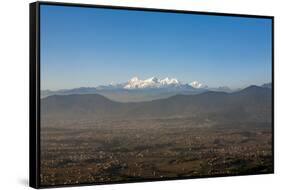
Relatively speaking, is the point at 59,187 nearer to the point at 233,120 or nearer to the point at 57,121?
the point at 57,121

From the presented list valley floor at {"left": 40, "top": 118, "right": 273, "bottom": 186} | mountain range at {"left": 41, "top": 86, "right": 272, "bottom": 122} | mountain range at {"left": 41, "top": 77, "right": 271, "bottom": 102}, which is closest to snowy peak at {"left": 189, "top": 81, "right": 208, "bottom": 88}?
mountain range at {"left": 41, "top": 77, "right": 271, "bottom": 102}

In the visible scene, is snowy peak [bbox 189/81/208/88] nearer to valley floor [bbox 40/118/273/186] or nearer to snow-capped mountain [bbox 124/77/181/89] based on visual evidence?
snow-capped mountain [bbox 124/77/181/89]

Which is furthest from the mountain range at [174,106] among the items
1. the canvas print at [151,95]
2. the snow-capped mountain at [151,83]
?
the snow-capped mountain at [151,83]

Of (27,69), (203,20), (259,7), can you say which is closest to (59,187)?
(27,69)

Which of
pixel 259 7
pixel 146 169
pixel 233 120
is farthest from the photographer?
pixel 259 7

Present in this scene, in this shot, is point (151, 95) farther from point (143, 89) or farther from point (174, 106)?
point (174, 106)

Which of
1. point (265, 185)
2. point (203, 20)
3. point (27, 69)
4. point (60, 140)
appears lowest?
point (265, 185)

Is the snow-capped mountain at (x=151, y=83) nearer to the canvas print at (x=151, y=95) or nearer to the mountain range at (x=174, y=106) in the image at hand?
the canvas print at (x=151, y=95)
